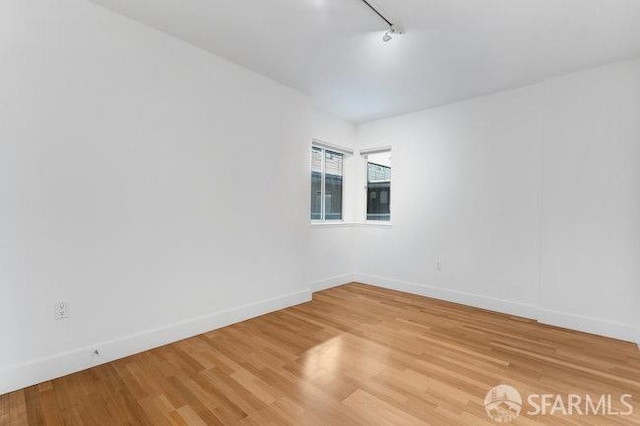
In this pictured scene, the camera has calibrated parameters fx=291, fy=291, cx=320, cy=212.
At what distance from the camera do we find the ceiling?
2.17 m

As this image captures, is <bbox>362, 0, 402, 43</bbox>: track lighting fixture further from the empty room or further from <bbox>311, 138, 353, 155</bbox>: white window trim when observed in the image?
<bbox>311, 138, 353, 155</bbox>: white window trim

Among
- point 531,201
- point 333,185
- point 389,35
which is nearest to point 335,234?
point 333,185

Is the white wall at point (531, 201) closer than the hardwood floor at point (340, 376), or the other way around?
the hardwood floor at point (340, 376)

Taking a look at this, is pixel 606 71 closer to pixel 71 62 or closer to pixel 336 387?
pixel 336 387

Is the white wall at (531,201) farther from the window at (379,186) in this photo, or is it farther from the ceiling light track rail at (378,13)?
the ceiling light track rail at (378,13)

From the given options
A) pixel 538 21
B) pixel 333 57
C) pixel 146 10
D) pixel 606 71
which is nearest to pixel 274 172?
pixel 333 57

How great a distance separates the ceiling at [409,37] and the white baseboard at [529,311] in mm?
2589

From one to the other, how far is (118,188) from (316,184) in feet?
8.93

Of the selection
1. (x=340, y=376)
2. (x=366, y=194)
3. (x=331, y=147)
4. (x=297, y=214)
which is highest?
(x=331, y=147)

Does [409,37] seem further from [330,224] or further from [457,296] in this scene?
[457,296]

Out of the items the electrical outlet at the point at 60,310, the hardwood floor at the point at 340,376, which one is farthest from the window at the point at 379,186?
the electrical outlet at the point at 60,310

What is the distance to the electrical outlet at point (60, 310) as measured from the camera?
2.06 metres

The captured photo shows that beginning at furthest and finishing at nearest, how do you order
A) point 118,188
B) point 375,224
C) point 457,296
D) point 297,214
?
1. point 375,224
2. point 457,296
3. point 297,214
4. point 118,188

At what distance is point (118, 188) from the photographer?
2.33 m
